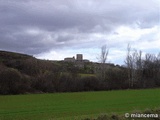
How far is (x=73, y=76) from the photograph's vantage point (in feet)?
320

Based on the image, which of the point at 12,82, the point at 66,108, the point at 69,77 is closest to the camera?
the point at 66,108

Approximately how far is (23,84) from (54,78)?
545 inches

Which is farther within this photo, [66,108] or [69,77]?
[69,77]

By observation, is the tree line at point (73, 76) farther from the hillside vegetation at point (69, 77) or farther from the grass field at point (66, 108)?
the grass field at point (66, 108)

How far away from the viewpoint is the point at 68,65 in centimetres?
11819

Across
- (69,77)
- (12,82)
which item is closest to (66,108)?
(12,82)

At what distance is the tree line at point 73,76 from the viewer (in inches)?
3145

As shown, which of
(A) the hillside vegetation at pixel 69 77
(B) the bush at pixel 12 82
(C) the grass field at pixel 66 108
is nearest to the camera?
(C) the grass field at pixel 66 108

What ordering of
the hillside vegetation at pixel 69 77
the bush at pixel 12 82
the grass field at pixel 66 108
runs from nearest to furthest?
the grass field at pixel 66 108 < the bush at pixel 12 82 < the hillside vegetation at pixel 69 77

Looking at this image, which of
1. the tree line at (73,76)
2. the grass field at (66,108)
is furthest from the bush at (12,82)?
the grass field at (66,108)

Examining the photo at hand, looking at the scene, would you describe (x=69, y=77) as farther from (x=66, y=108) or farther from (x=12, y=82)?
(x=66, y=108)

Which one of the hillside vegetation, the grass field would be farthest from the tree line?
the grass field

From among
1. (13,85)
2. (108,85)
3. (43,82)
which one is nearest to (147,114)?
(13,85)

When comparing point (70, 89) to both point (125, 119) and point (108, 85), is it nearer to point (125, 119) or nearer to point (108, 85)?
point (108, 85)
